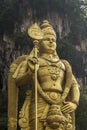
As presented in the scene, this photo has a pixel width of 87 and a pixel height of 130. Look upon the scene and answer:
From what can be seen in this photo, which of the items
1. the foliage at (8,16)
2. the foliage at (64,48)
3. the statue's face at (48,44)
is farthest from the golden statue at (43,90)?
the foliage at (8,16)

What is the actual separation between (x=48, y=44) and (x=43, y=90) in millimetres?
795

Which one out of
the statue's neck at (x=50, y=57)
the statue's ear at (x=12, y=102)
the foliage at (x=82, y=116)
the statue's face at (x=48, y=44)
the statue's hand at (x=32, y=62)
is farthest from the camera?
the foliage at (x=82, y=116)

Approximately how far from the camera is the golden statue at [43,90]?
6.04m

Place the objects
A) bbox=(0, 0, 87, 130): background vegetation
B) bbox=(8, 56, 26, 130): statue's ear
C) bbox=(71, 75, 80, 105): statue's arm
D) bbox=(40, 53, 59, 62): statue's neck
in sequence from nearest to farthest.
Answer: bbox=(8, 56, 26, 130): statue's ear → bbox=(71, 75, 80, 105): statue's arm → bbox=(40, 53, 59, 62): statue's neck → bbox=(0, 0, 87, 130): background vegetation

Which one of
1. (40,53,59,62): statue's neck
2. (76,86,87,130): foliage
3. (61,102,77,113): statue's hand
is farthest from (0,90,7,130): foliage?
(61,102,77,113): statue's hand

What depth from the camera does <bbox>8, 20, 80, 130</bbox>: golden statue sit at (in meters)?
6.04

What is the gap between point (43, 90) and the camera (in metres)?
6.28

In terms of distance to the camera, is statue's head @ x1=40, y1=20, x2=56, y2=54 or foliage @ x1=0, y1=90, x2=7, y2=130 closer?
statue's head @ x1=40, y1=20, x2=56, y2=54

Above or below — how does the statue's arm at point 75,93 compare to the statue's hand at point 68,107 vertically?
above

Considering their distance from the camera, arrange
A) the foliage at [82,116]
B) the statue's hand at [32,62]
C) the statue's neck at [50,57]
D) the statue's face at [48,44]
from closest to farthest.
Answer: the statue's hand at [32,62], the statue's neck at [50,57], the statue's face at [48,44], the foliage at [82,116]

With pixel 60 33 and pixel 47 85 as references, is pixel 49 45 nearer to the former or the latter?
pixel 47 85

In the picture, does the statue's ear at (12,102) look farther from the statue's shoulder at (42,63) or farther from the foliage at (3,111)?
the foliage at (3,111)

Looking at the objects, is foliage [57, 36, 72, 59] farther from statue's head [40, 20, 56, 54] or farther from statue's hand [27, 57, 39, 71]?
Result: statue's hand [27, 57, 39, 71]

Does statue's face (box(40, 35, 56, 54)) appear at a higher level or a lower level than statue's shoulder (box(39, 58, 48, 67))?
higher
